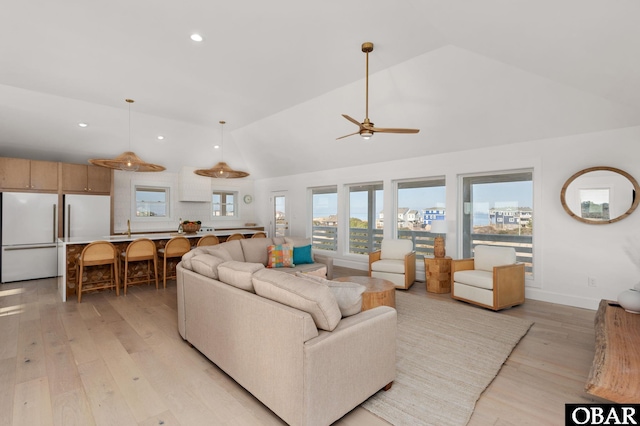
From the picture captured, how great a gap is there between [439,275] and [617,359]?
3058 mm

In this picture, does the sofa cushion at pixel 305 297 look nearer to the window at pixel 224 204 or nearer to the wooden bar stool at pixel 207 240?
the wooden bar stool at pixel 207 240

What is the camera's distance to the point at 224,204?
9203 millimetres

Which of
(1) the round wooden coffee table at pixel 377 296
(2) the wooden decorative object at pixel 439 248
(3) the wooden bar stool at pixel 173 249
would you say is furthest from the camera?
(3) the wooden bar stool at pixel 173 249

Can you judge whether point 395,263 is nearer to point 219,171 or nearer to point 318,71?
point 318,71

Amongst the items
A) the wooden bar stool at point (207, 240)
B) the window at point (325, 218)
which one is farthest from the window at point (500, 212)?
the wooden bar stool at point (207, 240)

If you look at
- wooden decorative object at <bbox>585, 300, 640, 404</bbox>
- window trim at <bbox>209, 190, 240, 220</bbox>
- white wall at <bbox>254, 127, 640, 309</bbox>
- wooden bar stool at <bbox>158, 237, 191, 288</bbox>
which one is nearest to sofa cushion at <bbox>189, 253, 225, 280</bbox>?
wooden bar stool at <bbox>158, 237, 191, 288</bbox>

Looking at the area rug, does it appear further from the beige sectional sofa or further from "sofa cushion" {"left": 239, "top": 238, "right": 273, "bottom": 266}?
"sofa cushion" {"left": 239, "top": 238, "right": 273, "bottom": 266}

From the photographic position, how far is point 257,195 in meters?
9.62

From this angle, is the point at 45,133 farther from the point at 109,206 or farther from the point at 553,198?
the point at 553,198

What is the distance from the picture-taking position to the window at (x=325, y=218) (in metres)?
7.65

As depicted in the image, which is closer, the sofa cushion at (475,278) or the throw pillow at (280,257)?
the sofa cushion at (475,278)

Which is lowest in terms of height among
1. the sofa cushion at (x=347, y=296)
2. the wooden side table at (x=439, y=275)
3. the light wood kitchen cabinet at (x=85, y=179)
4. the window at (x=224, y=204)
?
the wooden side table at (x=439, y=275)

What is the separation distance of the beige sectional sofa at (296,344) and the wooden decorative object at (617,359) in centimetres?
116

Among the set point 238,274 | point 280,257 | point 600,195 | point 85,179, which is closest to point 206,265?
point 238,274
